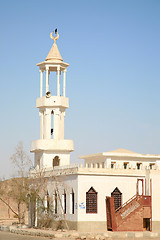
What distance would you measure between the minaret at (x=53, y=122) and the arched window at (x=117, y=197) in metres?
8.70

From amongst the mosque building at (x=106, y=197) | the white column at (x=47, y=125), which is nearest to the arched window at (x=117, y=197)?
the mosque building at (x=106, y=197)

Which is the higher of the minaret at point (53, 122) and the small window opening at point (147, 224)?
the minaret at point (53, 122)

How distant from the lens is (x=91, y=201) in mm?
43812

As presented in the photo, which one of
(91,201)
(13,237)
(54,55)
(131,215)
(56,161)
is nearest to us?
(131,215)

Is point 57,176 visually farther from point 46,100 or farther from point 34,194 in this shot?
point 46,100

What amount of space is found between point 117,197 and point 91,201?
2316mm

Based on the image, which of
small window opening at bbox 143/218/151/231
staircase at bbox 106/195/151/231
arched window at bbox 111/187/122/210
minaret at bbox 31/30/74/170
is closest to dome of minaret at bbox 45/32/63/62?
minaret at bbox 31/30/74/170

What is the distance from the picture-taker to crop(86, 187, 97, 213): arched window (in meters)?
43.7

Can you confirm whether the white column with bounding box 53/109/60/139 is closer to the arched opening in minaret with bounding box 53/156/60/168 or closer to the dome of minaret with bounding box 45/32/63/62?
the arched opening in minaret with bounding box 53/156/60/168

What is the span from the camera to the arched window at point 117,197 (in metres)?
44.7

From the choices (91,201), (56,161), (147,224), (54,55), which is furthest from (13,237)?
(54,55)

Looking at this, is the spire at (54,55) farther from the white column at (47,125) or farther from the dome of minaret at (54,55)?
the white column at (47,125)

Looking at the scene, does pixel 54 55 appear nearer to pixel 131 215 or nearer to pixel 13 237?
pixel 131 215

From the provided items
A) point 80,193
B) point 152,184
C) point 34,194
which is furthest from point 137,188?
point 34,194
